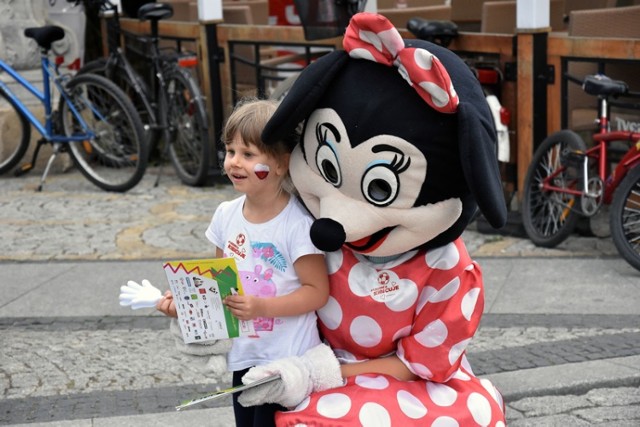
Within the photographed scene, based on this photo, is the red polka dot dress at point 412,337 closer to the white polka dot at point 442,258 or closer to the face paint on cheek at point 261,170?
the white polka dot at point 442,258

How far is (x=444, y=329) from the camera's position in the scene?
3.00m

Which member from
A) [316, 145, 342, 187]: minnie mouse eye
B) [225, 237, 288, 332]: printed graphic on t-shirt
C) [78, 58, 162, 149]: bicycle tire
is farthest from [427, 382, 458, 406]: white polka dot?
[78, 58, 162, 149]: bicycle tire

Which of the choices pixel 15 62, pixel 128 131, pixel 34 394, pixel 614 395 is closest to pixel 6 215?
pixel 128 131

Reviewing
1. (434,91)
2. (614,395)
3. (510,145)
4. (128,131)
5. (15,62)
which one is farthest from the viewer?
(15,62)

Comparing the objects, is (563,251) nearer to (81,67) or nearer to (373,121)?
(373,121)

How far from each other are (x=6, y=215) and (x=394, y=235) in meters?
5.52

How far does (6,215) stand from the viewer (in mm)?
7934

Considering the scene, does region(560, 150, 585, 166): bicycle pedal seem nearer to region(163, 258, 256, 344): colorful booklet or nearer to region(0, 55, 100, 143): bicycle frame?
region(0, 55, 100, 143): bicycle frame

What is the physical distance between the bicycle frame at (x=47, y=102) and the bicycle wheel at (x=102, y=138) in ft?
0.20

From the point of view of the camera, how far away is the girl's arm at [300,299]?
297 centimetres

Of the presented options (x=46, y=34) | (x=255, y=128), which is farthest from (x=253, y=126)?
(x=46, y=34)

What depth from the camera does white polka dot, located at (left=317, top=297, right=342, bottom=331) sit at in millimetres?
3109

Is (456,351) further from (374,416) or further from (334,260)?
(334,260)

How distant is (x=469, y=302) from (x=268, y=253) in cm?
55
